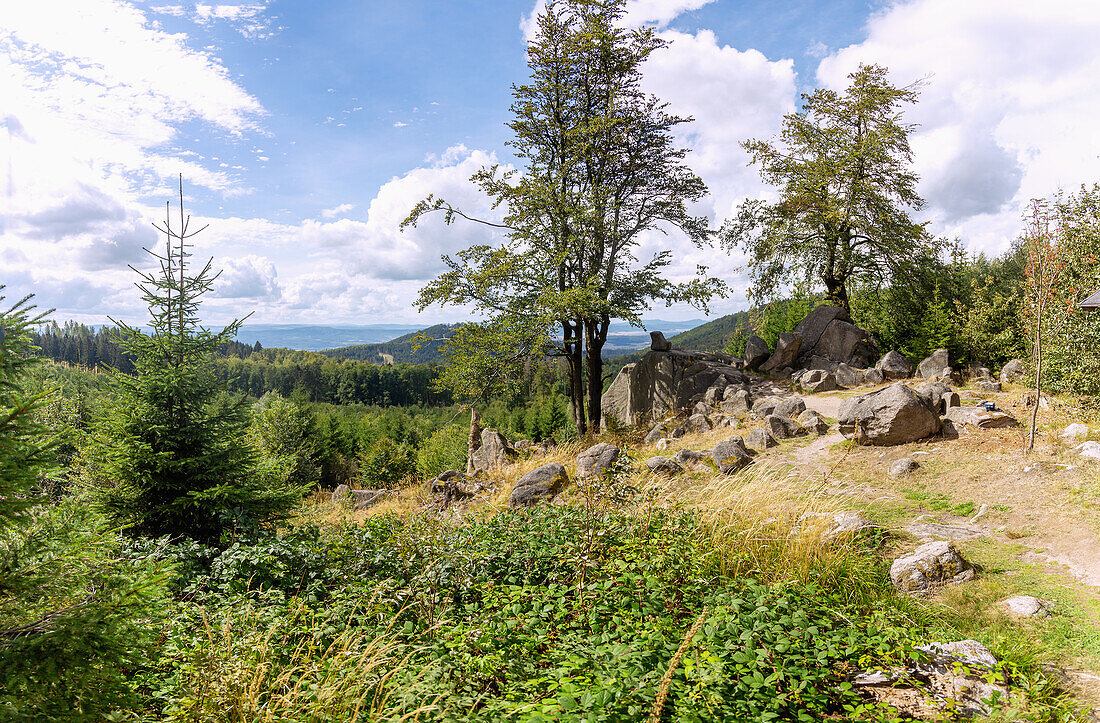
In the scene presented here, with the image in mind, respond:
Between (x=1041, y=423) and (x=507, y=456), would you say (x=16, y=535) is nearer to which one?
(x=507, y=456)

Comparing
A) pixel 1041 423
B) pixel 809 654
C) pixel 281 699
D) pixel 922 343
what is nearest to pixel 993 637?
pixel 809 654

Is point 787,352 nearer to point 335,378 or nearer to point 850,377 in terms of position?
point 850,377

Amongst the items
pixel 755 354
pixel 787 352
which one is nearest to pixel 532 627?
pixel 787 352

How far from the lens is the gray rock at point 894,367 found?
14.9 meters

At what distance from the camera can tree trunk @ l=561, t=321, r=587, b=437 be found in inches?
586

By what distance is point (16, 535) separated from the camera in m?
2.98

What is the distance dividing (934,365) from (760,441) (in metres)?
8.22

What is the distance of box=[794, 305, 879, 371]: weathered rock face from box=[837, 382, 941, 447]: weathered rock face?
311 inches

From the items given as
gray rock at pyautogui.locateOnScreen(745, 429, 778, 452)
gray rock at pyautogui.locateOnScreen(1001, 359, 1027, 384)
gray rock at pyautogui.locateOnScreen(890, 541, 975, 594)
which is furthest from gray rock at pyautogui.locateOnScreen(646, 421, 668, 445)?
gray rock at pyautogui.locateOnScreen(1001, 359, 1027, 384)

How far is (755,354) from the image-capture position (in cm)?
1783

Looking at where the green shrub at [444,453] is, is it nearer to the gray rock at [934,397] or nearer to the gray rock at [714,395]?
the gray rock at [714,395]

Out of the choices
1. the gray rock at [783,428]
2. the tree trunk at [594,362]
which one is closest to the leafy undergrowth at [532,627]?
the gray rock at [783,428]

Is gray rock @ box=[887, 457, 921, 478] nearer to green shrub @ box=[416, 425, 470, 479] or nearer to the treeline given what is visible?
green shrub @ box=[416, 425, 470, 479]

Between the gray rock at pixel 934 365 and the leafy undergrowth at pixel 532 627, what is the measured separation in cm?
1158
